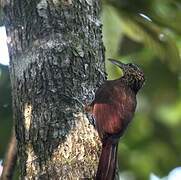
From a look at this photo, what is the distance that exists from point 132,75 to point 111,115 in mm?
991

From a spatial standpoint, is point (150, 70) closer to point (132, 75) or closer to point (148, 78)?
point (148, 78)

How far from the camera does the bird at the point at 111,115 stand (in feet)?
10.9

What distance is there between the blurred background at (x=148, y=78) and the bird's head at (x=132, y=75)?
6cm

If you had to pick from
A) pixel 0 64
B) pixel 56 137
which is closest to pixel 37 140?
pixel 56 137

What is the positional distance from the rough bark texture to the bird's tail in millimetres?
33

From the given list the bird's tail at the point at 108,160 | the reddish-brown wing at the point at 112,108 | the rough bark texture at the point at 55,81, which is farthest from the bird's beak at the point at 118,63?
the bird's tail at the point at 108,160

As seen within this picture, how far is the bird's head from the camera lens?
4688 millimetres

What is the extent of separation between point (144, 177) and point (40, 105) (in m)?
2.91

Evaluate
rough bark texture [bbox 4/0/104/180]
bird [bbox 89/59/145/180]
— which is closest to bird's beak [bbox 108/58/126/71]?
bird [bbox 89/59/145/180]

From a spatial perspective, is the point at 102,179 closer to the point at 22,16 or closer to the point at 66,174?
the point at 66,174

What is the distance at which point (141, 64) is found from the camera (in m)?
5.84

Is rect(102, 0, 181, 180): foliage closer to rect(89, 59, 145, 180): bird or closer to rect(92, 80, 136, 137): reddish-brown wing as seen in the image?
rect(89, 59, 145, 180): bird

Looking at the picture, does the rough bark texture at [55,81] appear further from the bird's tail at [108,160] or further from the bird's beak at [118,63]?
the bird's beak at [118,63]

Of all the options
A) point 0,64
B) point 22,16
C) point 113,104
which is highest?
point 22,16
